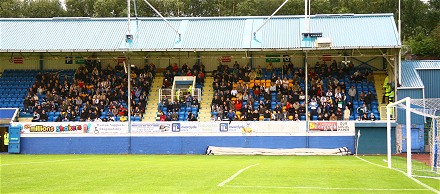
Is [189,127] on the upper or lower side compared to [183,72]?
lower

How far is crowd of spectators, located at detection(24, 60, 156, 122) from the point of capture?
47.0 m

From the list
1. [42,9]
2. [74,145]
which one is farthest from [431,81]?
[42,9]

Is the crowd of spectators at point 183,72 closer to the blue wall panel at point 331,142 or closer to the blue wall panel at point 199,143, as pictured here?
the blue wall panel at point 199,143

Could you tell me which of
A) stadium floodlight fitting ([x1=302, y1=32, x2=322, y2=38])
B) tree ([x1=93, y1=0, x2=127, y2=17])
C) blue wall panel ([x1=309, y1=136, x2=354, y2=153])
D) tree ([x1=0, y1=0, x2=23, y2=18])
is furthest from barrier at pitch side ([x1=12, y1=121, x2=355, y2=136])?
tree ([x1=0, y1=0, x2=23, y2=18])

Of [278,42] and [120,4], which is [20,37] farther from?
[120,4]

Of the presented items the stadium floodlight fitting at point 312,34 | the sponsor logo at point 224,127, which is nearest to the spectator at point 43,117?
the sponsor logo at point 224,127

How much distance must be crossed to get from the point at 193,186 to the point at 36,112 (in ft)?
108

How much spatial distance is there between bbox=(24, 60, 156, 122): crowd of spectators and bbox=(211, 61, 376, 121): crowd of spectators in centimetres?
580

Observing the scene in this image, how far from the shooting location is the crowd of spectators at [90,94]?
4703cm

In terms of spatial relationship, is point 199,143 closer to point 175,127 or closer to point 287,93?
point 175,127

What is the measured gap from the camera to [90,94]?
4991cm

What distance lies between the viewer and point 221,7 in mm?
87062

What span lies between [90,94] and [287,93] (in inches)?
585

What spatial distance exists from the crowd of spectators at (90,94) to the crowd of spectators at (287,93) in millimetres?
5800
